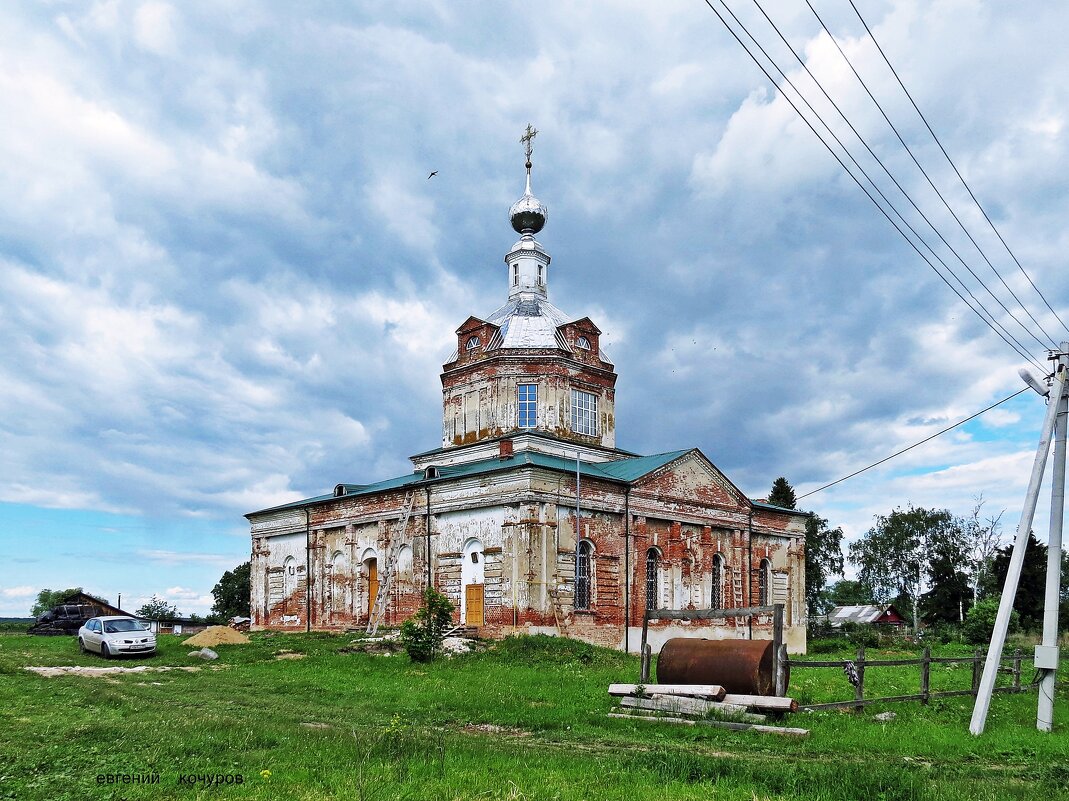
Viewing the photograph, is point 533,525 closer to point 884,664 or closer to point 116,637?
point 116,637

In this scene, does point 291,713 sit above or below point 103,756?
below

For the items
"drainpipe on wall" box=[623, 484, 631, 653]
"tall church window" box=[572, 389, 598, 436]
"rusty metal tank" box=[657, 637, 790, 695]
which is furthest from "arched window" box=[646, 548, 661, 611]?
"rusty metal tank" box=[657, 637, 790, 695]

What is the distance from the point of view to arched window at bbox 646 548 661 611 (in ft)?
114

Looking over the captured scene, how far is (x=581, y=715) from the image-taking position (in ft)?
Result: 49.6

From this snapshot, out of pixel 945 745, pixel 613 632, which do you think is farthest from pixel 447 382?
pixel 945 745

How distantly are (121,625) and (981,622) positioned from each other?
3881cm

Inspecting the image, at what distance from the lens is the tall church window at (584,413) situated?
127ft

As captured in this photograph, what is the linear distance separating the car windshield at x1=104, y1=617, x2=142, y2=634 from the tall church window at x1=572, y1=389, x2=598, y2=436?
1835 centimetres

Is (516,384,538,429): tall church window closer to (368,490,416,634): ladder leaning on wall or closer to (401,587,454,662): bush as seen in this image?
(368,490,416,634): ladder leaning on wall

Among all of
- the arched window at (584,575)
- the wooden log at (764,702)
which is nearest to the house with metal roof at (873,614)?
the arched window at (584,575)

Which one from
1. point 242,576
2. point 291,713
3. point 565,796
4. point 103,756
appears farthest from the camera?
point 242,576

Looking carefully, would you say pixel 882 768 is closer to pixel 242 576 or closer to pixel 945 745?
pixel 945 745

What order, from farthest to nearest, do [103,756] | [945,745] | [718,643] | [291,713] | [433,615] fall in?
1. [433,615]
2. [718,643]
3. [291,713]
4. [945,745]
5. [103,756]

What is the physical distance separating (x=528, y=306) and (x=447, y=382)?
5082 millimetres
